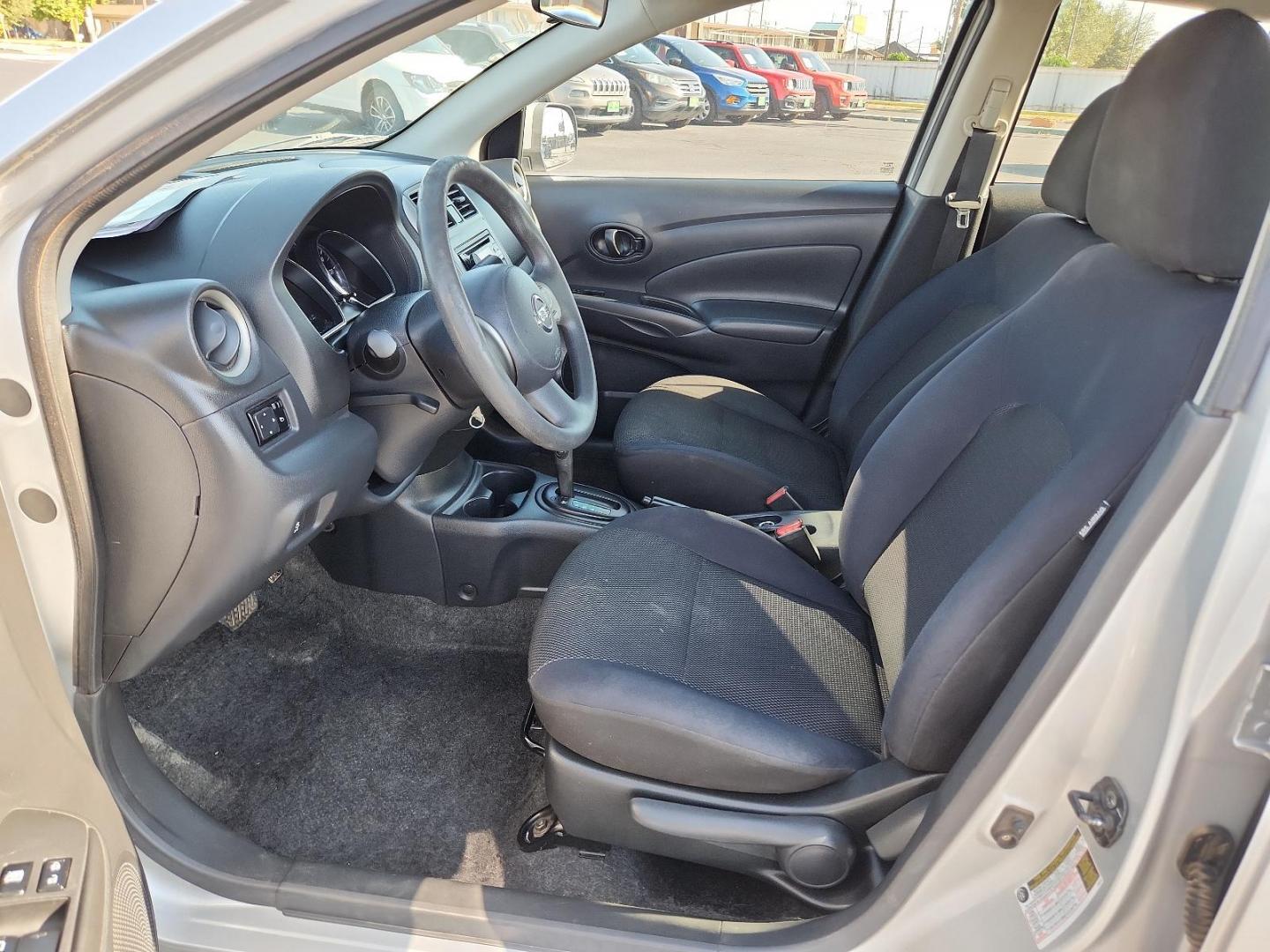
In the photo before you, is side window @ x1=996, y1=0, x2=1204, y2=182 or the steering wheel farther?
side window @ x1=996, y1=0, x2=1204, y2=182

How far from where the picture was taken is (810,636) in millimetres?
1404

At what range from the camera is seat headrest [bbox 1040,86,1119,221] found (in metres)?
1.39

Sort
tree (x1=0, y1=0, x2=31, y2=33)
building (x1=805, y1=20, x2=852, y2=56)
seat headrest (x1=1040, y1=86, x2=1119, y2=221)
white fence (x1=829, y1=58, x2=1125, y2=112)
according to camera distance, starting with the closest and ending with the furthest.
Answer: seat headrest (x1=1040, y1=86, x2=1119, y2=221)
white fence (x1=829, y1=58, x2=1125, y2=112)
building (x1=805, y1=20, x2=852, y2=56)
tree (x1=0, y1=0, x2=31, y2=33)

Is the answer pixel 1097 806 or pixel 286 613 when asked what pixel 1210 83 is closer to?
pixel 1097 806

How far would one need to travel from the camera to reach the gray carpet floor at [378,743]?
4.90ft

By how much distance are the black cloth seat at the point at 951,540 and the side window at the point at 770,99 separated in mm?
1229

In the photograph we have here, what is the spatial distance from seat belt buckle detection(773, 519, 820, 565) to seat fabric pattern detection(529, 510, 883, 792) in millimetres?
74

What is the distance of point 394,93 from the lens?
7.15ft

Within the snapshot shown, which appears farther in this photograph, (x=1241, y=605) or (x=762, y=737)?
(x=762, y=737)

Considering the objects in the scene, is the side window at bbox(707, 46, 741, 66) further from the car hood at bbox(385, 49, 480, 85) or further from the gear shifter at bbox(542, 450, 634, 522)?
the gear shifter at bbox(542, 450, 634, 522)

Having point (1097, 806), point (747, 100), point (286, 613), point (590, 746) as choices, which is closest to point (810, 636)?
point (590, 746)

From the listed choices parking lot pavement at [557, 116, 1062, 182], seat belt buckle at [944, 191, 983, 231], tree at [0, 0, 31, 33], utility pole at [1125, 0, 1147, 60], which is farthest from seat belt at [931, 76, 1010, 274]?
tree at [0, 0, 31, 33]

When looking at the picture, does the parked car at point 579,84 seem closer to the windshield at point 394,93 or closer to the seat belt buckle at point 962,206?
the windshield at point 394,93

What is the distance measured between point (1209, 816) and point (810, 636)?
68 centimetres
